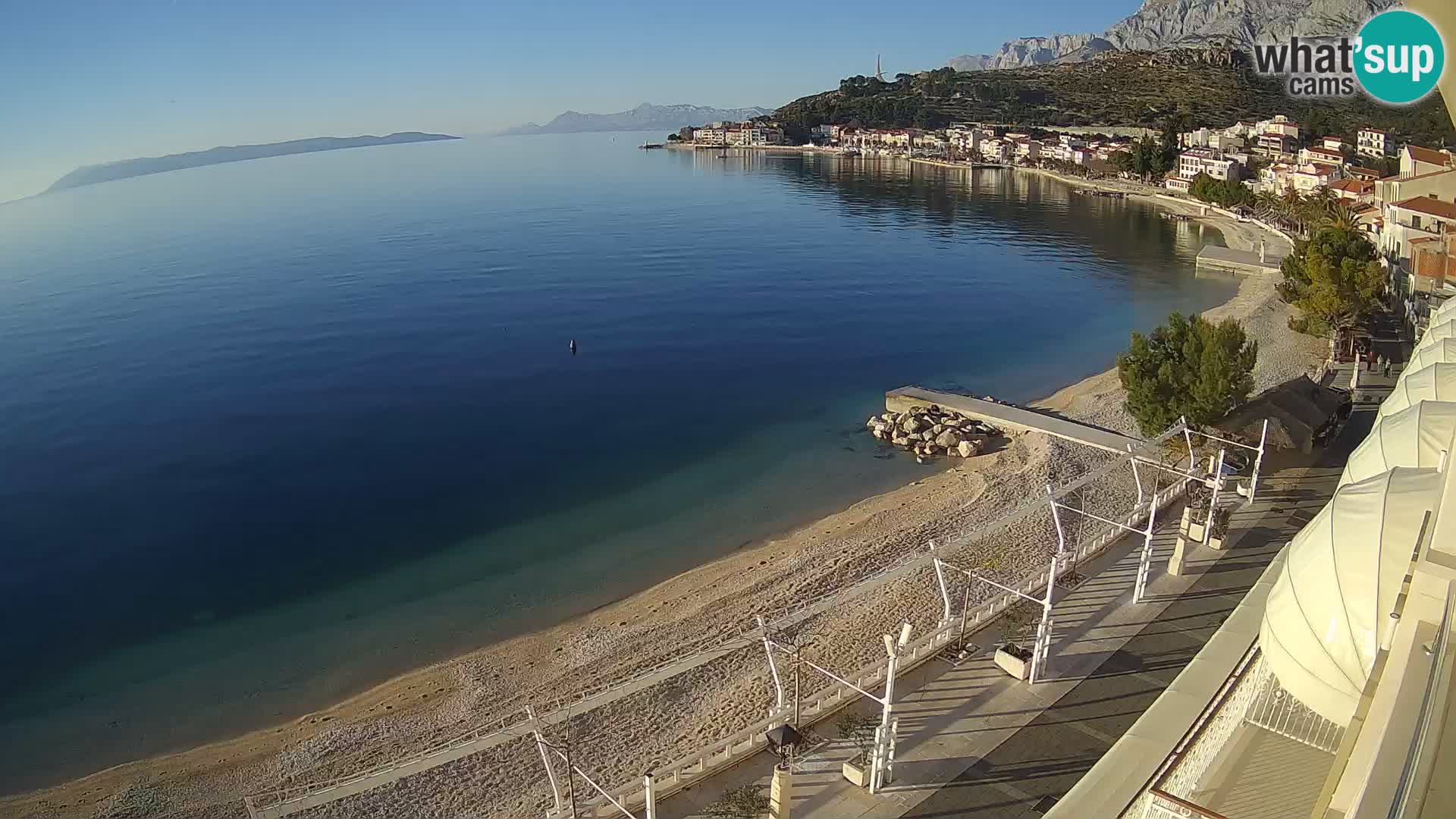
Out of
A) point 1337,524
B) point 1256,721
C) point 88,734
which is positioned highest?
point 1337,524

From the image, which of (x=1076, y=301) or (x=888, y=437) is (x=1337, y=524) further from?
(x=1076, y=301)

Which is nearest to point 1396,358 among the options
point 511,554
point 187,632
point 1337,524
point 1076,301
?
point 1076,301

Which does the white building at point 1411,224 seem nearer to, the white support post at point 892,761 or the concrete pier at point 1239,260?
the concrete pier at point 1239,260

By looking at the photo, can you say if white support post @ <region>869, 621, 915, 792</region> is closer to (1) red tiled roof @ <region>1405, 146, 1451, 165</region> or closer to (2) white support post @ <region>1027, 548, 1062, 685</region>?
(2) white support post @ <region>1027, 548, 1062, 685</region>

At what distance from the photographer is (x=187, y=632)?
21266 mm

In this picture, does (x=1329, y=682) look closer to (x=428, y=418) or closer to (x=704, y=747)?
(x=704, y=747)

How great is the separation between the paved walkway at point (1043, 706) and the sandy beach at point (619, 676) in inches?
133

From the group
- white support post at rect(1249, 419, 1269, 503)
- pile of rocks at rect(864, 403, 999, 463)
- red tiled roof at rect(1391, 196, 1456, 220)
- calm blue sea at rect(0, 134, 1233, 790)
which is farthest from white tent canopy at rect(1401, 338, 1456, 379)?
red tiled roof at rect(1391, 196, 1456, 220)

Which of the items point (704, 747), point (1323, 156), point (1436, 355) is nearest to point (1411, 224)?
point (1436, 355)

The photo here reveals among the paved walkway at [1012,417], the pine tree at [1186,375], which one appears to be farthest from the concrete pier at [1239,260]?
the pine tree at [1186,375]

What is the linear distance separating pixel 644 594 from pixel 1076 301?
1588 inches

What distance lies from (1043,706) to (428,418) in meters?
28.2

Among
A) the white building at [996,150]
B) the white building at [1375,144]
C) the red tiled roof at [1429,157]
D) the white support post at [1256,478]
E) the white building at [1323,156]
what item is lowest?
the white support post at [1256,478]

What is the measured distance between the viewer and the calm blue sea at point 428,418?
824 inches
